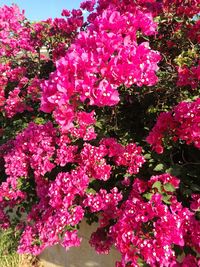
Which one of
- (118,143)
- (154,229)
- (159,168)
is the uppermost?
(118,143)

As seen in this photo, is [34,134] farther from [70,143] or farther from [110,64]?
[110,64]

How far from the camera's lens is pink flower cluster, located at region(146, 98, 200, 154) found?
1.68 m

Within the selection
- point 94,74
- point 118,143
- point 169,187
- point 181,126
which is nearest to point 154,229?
point 169,187

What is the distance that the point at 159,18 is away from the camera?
288 centimetres

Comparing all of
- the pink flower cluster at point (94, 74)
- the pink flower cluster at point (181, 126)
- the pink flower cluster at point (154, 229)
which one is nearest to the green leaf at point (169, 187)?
the pink flower cluster at point (154, 229)

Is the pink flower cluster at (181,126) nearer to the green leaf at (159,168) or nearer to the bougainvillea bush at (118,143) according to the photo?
the bougainvillea bush at (118,143)

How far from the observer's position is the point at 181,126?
5.75 ft

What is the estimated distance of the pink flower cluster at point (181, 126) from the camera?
1676 millimetres

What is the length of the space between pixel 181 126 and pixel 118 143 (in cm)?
78

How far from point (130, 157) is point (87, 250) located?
116 centimetres

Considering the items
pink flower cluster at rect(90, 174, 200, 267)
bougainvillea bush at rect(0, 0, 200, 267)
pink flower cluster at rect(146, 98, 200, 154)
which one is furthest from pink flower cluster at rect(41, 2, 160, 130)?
pink flower cluster at rect(90, 174, 200, 267)

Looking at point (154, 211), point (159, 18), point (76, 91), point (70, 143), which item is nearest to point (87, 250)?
point (70, 143)

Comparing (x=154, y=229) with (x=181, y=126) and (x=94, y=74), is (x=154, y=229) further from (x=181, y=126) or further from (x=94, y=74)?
(x=94, y=74)

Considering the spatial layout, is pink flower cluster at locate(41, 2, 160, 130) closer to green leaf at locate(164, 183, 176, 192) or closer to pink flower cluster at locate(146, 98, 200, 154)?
pink flower cluster at locate(146, 98, 200, 154)
